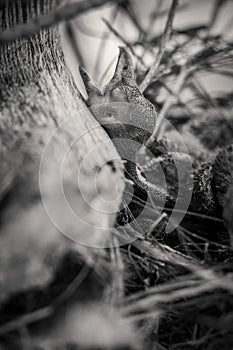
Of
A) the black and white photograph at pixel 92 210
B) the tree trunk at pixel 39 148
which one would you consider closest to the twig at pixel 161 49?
the black and white photograph at pixel 92 210

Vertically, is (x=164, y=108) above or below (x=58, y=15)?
below

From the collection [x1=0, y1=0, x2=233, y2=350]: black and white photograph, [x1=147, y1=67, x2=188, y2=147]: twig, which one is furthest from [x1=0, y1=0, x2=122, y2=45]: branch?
[x1=147, y1=67, x2=188, y2=147]: twig

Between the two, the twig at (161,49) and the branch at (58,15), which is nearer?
the branch at (58,15)

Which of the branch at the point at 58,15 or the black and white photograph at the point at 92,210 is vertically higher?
the branch at the point at 58,15

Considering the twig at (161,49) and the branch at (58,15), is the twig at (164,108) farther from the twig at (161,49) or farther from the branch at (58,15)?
the branch at (58,15)

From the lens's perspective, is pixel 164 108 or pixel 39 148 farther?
pixel 164 108

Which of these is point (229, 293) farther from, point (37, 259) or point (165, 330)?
point (37, 259)

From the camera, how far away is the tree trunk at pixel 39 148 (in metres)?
0.42

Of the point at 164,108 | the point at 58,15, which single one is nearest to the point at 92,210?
the point at 58,15

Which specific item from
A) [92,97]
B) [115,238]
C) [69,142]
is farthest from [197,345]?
[92,97]

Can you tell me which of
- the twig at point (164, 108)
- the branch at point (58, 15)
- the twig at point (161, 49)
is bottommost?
the twig at point (164, 108)

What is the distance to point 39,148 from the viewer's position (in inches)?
20.1

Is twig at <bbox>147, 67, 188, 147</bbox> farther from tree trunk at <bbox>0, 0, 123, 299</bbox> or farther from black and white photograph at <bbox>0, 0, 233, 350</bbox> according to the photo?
tree trunk at <bbox>0, 0, 123, 299</bbox>

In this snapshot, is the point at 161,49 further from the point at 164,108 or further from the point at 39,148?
the point at 39,148
